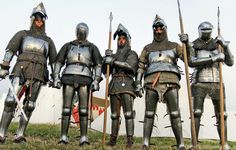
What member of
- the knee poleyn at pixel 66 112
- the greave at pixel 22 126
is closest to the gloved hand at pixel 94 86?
the knee poleyn at pixel 66 112

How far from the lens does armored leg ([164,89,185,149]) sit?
6934 millimetres

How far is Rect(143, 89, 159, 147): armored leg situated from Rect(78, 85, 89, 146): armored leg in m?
1.27

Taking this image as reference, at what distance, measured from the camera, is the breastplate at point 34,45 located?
7680mm

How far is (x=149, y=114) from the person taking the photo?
7109 millimetres

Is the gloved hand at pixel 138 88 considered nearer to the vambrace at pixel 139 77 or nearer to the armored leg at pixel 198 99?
the vambrace at pixel 139 77

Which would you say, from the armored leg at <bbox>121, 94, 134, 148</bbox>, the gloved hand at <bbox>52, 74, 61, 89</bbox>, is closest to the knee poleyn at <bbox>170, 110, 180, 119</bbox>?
the armored leg at <bbox>121, 94, 134, 148</bbox>

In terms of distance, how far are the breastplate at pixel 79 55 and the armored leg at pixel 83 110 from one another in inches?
22.6

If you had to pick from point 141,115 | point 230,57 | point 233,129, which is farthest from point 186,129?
point 230,57

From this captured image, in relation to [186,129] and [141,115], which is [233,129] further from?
[141,115]

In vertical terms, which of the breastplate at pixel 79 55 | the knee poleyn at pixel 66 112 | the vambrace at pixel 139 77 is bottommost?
the knee poleyn at pixel 66 112

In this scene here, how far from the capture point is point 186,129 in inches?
595

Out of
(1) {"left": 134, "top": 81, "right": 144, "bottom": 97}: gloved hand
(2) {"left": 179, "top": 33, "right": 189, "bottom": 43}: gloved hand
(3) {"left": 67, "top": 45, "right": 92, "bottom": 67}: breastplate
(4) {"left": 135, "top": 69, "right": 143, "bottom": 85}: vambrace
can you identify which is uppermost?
(2) {"left": 179, "top": 33, "right": 189, "bottom": 43}: gloved hand

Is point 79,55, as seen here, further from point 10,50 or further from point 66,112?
point 10,50

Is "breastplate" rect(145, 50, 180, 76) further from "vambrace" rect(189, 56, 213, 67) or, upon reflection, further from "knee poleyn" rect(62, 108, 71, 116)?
"knee poleyn" rect(62, 108, 71, 116)
